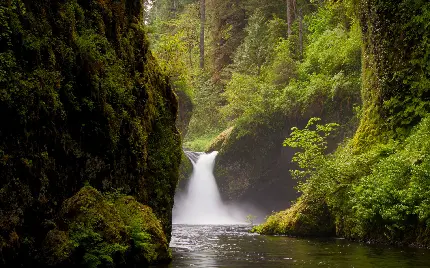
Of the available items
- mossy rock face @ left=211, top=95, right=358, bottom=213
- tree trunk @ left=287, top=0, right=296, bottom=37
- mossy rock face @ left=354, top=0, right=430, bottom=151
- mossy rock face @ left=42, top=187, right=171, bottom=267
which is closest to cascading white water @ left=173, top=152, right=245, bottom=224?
mossy rock face @ left=211, top=95, right=358, bottom=213

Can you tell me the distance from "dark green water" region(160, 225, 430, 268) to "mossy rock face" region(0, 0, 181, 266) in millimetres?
1545

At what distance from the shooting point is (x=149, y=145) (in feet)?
42.6

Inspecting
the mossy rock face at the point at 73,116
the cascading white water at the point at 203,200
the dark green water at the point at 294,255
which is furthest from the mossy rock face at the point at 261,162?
the mossy rock face at the point at 73,116

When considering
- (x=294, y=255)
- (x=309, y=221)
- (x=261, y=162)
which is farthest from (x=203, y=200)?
(x=294, y=255)

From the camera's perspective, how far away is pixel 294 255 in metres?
12.3

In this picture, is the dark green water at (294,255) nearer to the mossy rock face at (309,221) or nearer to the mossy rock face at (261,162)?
the mossy rock face at (309,221)

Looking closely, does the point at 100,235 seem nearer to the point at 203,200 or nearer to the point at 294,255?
the point at 294,255

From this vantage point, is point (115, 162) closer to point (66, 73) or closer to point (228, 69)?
point (66, 73)

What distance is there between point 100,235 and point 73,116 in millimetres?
2296

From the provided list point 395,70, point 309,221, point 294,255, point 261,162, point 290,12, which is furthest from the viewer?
point 290,12

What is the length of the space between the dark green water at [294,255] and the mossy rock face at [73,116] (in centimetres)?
155

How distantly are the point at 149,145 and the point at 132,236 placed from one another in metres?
3.85

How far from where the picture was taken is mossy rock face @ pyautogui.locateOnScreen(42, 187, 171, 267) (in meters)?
8.15

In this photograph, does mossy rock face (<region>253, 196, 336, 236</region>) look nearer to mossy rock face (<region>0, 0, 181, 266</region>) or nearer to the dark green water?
the dark green water
